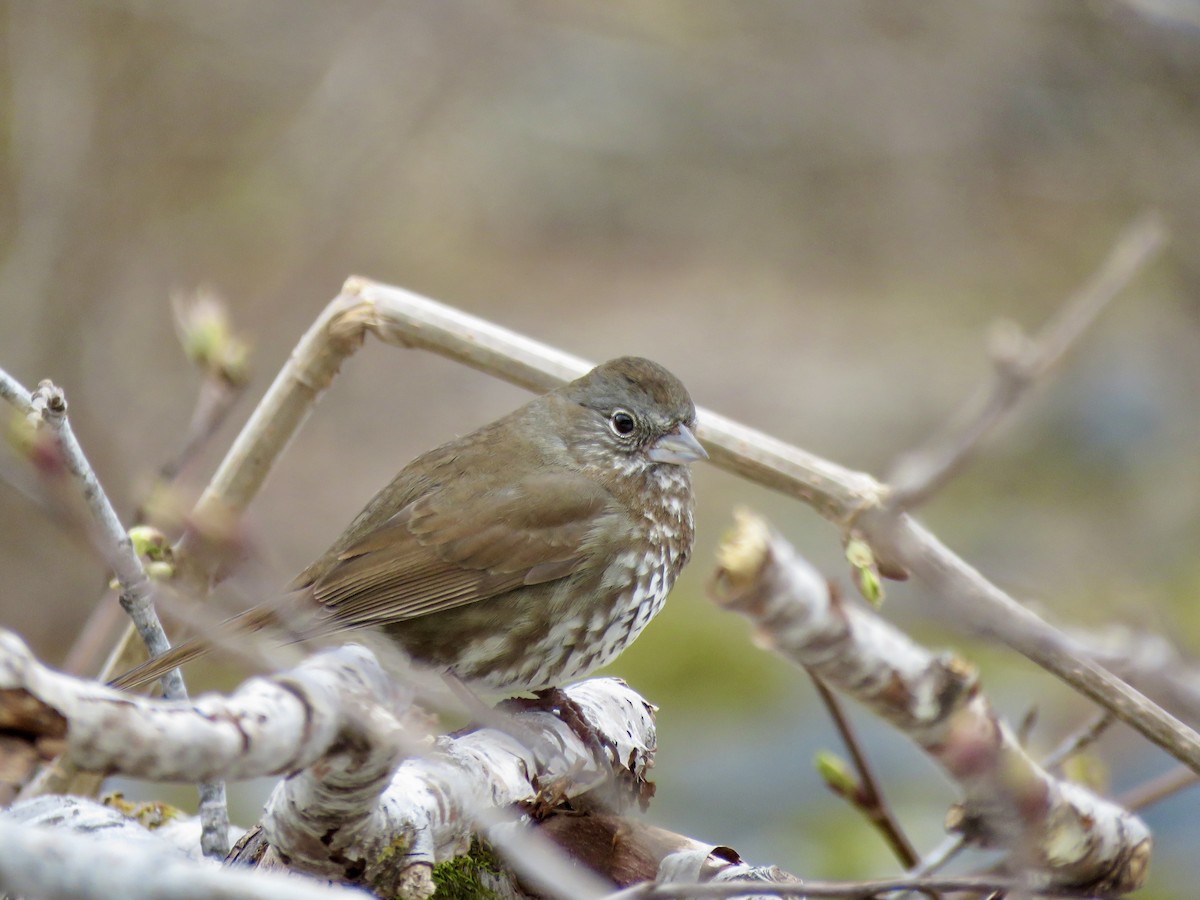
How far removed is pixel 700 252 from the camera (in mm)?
12328

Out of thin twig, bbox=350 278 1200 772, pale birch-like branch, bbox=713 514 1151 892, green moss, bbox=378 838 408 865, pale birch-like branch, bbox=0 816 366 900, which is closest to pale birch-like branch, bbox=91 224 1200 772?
thin twig, bbox=350 278 1200 772

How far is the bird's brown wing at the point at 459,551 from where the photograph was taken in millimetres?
3086

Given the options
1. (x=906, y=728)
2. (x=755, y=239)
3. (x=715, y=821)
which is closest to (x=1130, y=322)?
(x=755, y=239)

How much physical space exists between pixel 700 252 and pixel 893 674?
11.2 metres

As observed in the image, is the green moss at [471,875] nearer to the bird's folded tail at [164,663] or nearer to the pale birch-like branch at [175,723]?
the bird's folded tail at [164,663]

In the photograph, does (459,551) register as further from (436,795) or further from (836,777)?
(436,795)

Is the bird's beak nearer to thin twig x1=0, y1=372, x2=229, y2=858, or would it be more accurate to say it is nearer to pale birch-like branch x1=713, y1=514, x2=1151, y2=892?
thin twig x1=0, y1=372, x2=229, y2=858

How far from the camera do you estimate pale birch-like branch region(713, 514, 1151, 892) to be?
1272 mm

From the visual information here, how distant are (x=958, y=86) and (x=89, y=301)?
6.67 m

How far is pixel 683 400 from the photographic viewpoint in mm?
3398

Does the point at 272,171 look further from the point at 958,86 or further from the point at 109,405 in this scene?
the point at 958,86

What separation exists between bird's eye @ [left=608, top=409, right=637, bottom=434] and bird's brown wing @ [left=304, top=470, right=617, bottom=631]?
23 cm

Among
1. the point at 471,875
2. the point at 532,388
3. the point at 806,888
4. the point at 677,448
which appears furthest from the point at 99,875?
the point at 677,448

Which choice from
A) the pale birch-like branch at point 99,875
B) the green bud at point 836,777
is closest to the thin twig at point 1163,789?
the green bud at point 836,777
